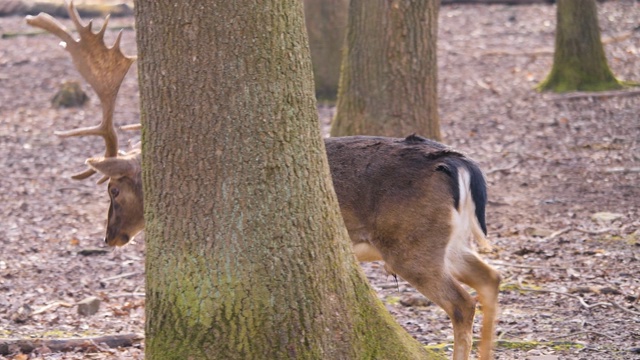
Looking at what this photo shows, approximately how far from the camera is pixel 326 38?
13.3 meters

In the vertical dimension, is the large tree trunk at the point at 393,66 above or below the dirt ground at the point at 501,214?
above

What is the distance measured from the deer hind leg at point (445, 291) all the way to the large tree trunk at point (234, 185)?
117 cm

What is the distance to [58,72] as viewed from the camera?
16.5 metres

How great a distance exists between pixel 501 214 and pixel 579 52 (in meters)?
5.46

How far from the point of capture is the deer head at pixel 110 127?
21.5 feet

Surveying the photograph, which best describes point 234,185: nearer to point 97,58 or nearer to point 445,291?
point 445,291

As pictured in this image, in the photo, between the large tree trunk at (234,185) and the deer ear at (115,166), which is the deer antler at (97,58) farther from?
the large tree trunk at (234,185)

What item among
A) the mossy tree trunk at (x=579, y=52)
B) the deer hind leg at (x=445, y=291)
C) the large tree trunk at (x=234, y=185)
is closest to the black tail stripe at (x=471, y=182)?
the deer hind leg at (x=445, y=291)

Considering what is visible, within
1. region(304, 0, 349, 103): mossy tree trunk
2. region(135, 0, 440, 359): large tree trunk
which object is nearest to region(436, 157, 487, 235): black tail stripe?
region(135, 0, 440, 359): large tree trunk

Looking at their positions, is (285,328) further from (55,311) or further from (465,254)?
(55,311)

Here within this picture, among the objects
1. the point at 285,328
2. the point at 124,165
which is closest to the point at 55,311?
the point at 124,165

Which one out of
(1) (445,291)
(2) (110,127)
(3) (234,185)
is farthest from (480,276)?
(2) (110,127)

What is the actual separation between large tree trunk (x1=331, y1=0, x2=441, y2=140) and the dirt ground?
1.12m

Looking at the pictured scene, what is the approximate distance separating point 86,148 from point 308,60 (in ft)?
26.9
